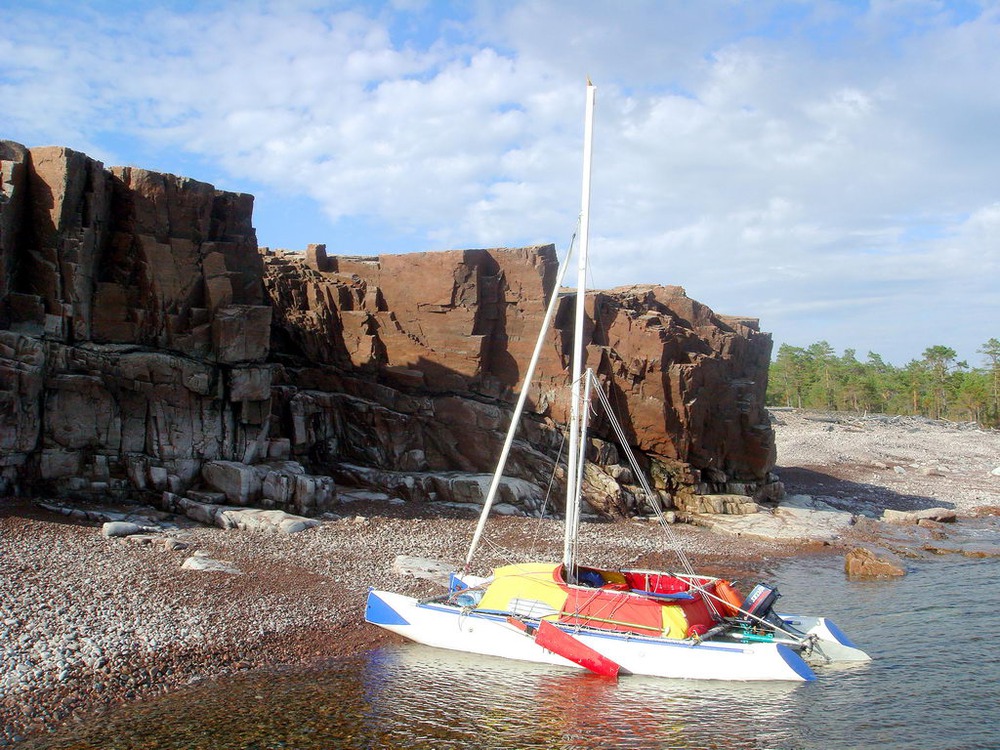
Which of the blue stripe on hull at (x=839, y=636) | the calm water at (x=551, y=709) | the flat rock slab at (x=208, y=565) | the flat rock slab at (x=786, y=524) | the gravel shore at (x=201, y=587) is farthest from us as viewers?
the flat rock slab at (x=786, y=524)

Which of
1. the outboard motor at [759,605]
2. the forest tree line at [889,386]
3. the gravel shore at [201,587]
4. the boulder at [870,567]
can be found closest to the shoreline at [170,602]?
the gravel shore at [201,587]

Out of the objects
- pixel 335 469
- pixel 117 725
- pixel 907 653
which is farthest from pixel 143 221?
pixel 907 653

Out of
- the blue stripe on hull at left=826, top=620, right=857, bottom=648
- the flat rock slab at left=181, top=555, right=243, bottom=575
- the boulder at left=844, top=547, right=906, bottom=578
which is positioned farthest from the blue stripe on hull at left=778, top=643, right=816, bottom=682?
the flat rock slab at left=181, top=555, right=243, bottom=575

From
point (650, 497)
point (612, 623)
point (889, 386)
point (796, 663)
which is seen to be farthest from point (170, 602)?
point (889, 386)

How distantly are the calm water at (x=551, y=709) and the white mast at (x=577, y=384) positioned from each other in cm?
302

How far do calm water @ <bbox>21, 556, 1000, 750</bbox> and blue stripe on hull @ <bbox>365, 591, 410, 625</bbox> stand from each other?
67cm

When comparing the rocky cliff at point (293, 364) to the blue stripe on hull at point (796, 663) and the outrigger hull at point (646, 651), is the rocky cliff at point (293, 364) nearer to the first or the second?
the outrigger hull at point (646, 651)

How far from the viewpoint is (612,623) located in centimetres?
1692

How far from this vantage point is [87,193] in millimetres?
26312

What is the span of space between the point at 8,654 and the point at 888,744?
582 inches

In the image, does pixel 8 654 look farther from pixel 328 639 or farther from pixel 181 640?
pixel 328 639

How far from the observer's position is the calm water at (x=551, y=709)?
507 inches

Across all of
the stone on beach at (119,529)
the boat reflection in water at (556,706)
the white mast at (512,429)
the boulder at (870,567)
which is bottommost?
the boat reflection in water at (556,706)

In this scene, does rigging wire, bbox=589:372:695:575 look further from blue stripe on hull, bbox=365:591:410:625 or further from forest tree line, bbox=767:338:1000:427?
forest tree line, bbox=767:338:1000:427
